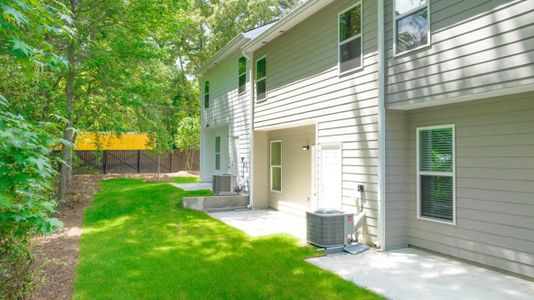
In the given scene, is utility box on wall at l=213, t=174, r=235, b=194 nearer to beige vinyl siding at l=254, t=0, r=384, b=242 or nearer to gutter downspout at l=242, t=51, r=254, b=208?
gutter downspout at l=242, t=51, r=254, b=208

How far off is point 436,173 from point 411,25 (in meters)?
2.34

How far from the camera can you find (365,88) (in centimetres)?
626

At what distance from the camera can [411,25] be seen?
552cm

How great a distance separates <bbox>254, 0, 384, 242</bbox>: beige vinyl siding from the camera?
6.12m

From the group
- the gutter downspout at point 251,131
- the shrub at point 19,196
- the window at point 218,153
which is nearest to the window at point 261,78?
the gutter downspout at point 251,131

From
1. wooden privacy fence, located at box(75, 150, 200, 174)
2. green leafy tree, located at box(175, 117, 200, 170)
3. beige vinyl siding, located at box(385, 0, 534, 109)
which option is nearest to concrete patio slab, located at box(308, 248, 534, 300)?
beige vinyl siding, located at box(385, 0, 534, 109)

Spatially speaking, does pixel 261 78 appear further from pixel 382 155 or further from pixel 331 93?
pixel 382 155

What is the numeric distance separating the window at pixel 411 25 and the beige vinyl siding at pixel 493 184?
1.10 m

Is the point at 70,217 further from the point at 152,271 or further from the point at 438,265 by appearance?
the point at 438,265

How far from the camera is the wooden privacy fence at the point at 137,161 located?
2191cm

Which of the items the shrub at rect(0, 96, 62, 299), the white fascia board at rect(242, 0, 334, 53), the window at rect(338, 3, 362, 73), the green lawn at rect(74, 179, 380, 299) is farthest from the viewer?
the white fascia board at rect(242, 0, 334, 53)

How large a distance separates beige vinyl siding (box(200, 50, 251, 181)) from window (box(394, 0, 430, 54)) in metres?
5.93

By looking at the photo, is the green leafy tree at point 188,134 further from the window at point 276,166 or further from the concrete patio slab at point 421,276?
the concrete patio slab at point 421,276

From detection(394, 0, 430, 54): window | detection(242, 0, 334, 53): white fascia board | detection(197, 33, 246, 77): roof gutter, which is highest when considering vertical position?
detection(197, 33, 246, 77): roof gutter
